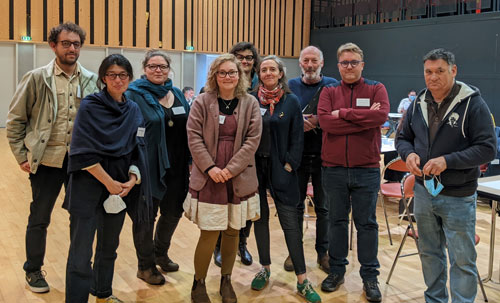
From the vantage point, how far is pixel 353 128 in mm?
2986

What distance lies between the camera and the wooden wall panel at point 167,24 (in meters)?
14.0

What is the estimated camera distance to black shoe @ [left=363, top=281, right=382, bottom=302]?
3000mm

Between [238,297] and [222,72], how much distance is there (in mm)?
1493

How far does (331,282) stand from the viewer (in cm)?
318

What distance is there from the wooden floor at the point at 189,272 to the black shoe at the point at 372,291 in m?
0.06

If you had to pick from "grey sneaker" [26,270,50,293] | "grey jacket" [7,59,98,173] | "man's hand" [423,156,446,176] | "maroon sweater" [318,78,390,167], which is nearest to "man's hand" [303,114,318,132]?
"maroon sweater" [318,78,390,167]

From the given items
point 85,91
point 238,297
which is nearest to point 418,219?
point 238,297

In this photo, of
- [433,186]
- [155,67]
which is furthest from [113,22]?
[433,186]

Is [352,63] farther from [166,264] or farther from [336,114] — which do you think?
[166,264]

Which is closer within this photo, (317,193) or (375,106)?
(375,106)

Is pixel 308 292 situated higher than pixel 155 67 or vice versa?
pixel 155 67

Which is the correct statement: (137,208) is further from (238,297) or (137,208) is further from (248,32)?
(248,32)

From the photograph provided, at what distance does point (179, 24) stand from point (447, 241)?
513 inches

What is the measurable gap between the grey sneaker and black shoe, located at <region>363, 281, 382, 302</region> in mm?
2136
